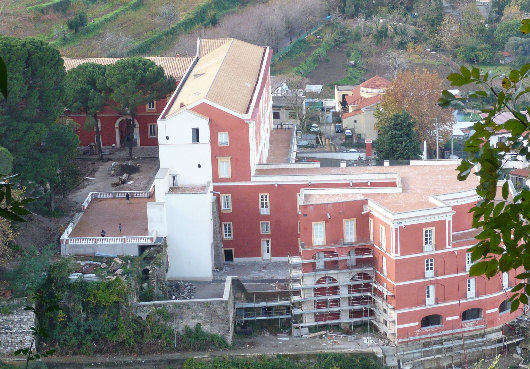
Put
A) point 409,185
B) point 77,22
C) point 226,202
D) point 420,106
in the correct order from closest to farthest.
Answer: point 409,185, point 226,202, point 420,106, point 77,22

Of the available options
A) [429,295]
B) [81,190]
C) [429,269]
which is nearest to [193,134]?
[81,190]

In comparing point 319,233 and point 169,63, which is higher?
point 169,63

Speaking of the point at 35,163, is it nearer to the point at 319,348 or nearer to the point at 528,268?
the point at 319,348

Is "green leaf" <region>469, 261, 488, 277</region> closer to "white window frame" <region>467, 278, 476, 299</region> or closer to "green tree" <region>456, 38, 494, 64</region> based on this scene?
"white window frame" <region>467, 278, 476, 299</region>

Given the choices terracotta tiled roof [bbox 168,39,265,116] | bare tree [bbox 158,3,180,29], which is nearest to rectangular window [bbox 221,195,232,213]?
terracotta tiled roof [bbox 168,39,265,116]

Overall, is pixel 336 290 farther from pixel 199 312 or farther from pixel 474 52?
pixel 474 52

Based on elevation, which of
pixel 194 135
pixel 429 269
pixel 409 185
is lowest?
pixel 429 269

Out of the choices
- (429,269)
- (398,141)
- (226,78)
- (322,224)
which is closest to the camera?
(429,269)

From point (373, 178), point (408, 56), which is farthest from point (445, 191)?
point (408, 56)
